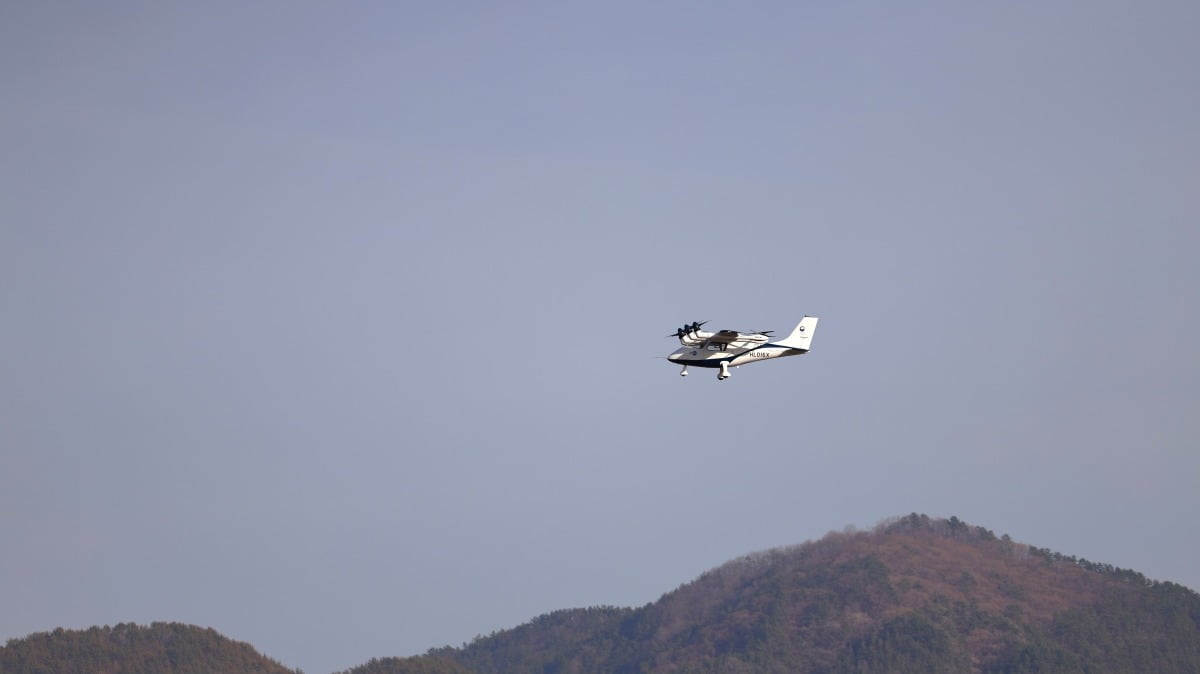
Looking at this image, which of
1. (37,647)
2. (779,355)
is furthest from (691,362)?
(37,647)

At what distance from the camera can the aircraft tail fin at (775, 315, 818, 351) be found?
10894 centimetres

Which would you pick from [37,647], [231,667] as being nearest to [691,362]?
[231,667]

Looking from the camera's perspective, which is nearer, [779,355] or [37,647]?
[779,355]

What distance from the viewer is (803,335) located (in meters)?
111

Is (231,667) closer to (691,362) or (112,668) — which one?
(112,668)

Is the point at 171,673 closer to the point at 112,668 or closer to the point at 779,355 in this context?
the point at 112,668

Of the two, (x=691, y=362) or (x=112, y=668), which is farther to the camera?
(x=112, y=668)

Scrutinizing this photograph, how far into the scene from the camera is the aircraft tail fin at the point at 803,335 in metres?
109

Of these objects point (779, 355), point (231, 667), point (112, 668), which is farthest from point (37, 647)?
point (779, 355)

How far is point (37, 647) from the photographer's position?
198 meters

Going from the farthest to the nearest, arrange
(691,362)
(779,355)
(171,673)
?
1. (171,673)
2. (779,355)
3. (691,362)

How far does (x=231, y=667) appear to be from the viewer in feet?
653

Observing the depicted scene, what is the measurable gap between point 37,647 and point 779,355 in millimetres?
138909

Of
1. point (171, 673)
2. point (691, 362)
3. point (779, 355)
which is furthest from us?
point (171, 673)
